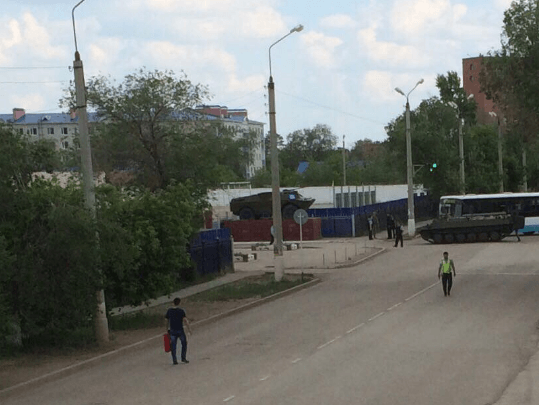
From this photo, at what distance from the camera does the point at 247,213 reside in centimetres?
6962

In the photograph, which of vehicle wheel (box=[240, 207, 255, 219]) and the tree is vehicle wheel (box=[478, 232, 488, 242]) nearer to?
vehicle wheel (box=[240, 207, 255, 219])

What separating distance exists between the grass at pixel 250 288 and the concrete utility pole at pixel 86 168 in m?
9.97

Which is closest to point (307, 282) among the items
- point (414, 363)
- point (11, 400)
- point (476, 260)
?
point (476, 260)

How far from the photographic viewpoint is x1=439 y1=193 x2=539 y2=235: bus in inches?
2400

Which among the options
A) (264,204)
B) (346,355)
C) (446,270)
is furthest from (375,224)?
(346,355)

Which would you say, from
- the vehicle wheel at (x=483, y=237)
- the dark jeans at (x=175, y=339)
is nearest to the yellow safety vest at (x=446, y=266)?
the dark jeans at (x=175, y=339)

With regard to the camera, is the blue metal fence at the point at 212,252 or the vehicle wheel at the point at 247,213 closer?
the blue metal fence at the point at 212,252

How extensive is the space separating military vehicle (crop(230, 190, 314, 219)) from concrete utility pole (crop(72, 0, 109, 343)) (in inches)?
1748

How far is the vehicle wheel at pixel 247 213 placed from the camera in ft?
228

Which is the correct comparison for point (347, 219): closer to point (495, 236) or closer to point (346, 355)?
point (495, 236)

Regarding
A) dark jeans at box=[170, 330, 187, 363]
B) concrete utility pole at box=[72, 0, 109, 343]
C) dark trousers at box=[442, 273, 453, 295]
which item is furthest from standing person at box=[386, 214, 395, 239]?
dark jeans at box=[170, 330, 187, 363]

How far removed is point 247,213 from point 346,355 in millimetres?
49418

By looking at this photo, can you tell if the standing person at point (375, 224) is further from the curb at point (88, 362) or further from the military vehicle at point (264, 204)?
the curb at point (88, 362)

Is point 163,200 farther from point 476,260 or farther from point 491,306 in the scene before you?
point 476,260
